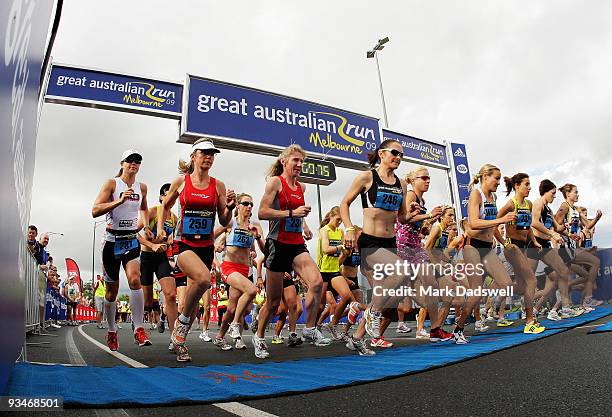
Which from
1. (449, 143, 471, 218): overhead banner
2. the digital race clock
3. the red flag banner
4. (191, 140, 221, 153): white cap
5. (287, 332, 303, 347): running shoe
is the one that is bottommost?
(287, 332, 303, 347): running shoe

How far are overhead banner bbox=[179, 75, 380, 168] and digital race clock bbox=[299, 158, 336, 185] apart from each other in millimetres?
1140

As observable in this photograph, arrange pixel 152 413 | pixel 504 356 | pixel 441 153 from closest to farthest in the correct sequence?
pixel 152 413
pixel 504 356
pixel 441 153

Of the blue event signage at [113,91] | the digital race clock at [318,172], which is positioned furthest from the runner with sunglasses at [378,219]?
the blue event signage at [113,91]

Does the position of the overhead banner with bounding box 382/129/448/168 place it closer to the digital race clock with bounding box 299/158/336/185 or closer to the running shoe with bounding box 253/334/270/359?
the digital race clock with bounding box 299/158/336/185

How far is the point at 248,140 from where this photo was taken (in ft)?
47.1

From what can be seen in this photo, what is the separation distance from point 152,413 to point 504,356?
2.97m

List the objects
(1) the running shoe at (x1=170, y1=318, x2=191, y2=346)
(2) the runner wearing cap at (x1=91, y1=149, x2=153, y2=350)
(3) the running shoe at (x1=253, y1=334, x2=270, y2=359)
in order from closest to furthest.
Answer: (1) the running shoe at (x1=170, y1=318, x2=191, y2=346)
(3) the running shoe at (x1=253, y1=334, x2=270, y2=359)
(2) the runner wearing cap at (x1=91, y1=149, x2=153, y2=350)

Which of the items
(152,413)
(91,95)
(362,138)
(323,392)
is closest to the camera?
(152,413)

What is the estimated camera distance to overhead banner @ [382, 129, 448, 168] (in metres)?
19.3

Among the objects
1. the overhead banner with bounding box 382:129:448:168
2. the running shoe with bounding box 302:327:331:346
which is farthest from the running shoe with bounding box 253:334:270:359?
the overhead banner with bounding box 382:129:448:168

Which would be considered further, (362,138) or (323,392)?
(362,138)

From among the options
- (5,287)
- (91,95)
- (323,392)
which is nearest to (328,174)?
(91,95)

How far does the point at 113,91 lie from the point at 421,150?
12982 mm

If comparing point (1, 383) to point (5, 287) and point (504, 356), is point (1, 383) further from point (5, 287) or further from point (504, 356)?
point (504, 356)
